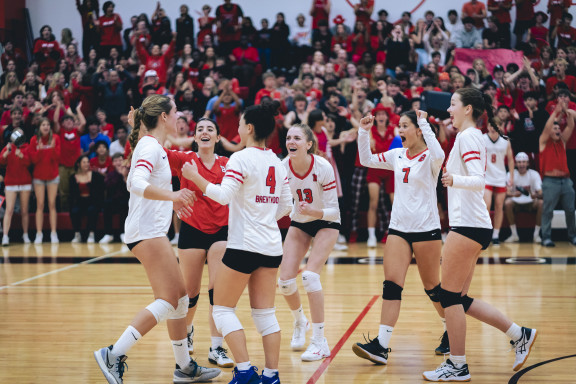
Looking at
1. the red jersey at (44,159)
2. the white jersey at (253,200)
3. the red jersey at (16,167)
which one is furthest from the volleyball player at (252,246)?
the red jersey at (16,167)

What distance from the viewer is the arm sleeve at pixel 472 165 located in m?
4.63

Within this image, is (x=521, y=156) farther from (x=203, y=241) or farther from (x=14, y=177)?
(x=14, y=177)

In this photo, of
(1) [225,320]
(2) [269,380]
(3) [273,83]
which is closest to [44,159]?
(3) [273,83]

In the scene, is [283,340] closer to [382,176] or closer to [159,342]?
[159,342]

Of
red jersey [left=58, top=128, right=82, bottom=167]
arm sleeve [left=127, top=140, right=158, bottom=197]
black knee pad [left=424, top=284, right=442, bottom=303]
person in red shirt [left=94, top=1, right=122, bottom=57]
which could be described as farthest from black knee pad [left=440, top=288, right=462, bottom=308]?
person in red shirt [left=94, top=1, right=122, bottom=57]

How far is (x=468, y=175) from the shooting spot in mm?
4820

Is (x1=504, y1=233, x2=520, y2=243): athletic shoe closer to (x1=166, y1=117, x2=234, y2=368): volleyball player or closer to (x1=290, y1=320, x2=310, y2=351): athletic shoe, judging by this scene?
(x1=290, y1=320, x2=310, y2=351): athletic shoe

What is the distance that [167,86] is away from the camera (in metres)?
16.0

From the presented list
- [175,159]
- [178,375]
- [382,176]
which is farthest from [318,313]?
[382,176]

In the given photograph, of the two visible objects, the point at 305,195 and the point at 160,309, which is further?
the point at 305,195

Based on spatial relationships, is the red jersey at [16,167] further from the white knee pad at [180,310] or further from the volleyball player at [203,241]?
the white knee pad at [180,310]

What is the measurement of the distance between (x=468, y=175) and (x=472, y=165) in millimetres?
92

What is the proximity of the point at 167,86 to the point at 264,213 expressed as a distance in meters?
12.0

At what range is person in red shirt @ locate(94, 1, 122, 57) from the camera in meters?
17.6
